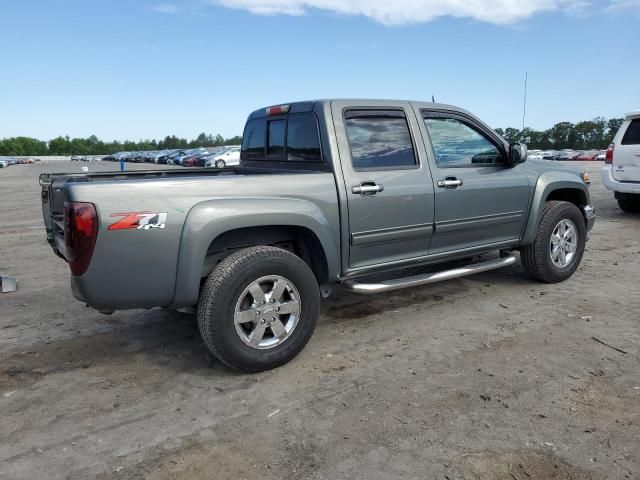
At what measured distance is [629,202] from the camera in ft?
34.5

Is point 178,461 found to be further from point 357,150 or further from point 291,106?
point 291,106

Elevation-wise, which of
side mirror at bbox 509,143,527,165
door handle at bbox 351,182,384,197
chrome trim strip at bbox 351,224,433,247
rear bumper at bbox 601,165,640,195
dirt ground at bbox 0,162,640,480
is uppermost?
side mirror at bbox 509,143,527,165

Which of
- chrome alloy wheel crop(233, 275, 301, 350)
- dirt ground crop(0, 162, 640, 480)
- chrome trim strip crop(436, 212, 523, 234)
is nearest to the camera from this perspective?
dirt ground crop(0, 162, 640, 480)

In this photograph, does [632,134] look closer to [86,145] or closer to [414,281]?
[414,281]

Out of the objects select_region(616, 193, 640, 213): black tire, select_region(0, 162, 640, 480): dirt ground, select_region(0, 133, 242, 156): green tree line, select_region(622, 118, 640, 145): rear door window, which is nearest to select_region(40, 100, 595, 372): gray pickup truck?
select_region(0, 162, 640, 480): dirt ground

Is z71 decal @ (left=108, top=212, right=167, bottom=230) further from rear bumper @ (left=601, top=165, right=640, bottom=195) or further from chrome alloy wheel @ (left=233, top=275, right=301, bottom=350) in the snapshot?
rear bumper @ (left=601, top=165, right=640, bottom=195)

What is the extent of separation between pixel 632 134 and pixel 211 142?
142m

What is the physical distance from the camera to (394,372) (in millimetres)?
3557

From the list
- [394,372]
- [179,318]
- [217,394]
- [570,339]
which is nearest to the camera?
[217,394]

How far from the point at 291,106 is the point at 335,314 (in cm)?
185

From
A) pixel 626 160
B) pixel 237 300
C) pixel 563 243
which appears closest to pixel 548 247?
pixel 563 243

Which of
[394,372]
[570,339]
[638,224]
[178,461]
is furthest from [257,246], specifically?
[638,224]

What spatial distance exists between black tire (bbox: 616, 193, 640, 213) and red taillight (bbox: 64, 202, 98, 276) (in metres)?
10.3

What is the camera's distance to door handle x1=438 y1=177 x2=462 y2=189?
4438mm
